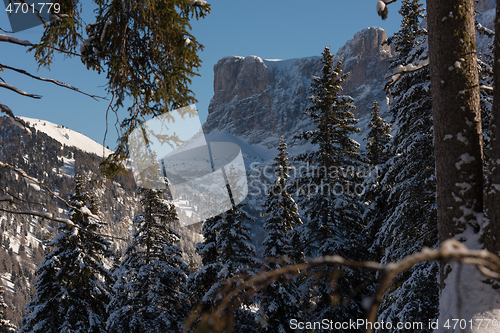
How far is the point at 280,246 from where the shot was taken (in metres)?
12.0

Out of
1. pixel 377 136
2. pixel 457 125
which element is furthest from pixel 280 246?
pixel 457 125

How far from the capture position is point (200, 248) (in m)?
13.8

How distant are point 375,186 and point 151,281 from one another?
29.7 feet

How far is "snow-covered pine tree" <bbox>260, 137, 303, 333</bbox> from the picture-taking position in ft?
34.0

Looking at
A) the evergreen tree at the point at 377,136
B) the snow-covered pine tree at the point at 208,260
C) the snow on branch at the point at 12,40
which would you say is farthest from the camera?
the evergreen tree at the point at 377,136

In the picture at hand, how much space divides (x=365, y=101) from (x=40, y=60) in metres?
214

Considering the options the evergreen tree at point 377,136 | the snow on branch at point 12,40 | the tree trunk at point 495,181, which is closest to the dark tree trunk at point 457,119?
the tree trunk at point 495,181

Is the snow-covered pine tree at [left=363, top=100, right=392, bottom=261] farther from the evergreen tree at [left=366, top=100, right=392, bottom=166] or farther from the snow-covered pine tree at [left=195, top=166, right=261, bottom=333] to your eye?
the snow-covered pine tree at [left=195, top=166, right=261, bottom=333]

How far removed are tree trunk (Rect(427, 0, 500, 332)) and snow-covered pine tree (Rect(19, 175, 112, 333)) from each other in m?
11.9

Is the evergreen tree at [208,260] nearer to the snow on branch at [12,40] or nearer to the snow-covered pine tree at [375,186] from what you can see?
the snow-covered pine tree at [375,186]

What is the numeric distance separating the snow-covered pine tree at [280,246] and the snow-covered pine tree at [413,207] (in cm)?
408

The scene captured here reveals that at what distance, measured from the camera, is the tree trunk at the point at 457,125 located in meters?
2.48

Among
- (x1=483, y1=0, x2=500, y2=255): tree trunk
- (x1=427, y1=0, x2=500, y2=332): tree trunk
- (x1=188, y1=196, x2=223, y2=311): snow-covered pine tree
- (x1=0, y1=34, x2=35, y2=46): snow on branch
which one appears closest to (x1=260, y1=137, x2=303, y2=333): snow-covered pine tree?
(x1=188, y1=196, x2=223, y2=311): snow-covered pine tree

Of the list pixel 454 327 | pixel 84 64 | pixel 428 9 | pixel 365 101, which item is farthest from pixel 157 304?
pixel 365 101
